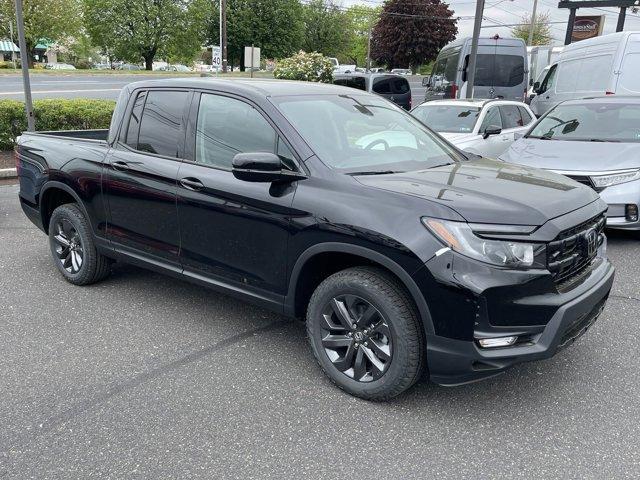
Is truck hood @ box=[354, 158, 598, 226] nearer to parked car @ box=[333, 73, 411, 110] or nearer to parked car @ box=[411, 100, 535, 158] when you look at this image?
parked car @ box=[411, 100, 535, 158]

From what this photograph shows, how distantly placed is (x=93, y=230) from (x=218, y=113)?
5.20 ft

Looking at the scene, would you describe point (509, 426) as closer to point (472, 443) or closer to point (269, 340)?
point (472, 443)

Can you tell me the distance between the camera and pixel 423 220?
2.82 m

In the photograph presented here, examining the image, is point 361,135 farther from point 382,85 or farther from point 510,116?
point 382,85

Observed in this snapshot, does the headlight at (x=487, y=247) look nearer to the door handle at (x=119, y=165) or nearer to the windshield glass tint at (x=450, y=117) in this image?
the door handle at (x=119, y=165)

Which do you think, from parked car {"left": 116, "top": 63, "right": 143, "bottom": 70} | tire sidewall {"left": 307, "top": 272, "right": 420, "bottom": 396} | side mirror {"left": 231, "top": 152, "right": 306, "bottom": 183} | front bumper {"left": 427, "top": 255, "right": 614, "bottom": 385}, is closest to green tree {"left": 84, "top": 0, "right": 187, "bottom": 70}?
parked car {"left": 116, "top": 63, "right": 143, "bottom": 70}

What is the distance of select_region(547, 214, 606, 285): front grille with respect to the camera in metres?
2.86

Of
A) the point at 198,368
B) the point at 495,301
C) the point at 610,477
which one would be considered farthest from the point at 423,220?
the point at 198,368

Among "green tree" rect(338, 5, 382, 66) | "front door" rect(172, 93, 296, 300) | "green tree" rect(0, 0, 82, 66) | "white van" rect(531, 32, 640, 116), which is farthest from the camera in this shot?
"green tree" rect(338, 5, 382, 66)

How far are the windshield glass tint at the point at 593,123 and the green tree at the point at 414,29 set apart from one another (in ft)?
162

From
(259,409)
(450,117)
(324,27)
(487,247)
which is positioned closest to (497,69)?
(450,117)

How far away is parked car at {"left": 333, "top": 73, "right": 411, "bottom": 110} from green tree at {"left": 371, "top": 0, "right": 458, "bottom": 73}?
3918 centimetres

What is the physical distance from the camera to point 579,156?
6.29m

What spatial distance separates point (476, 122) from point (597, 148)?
277 centimetres
